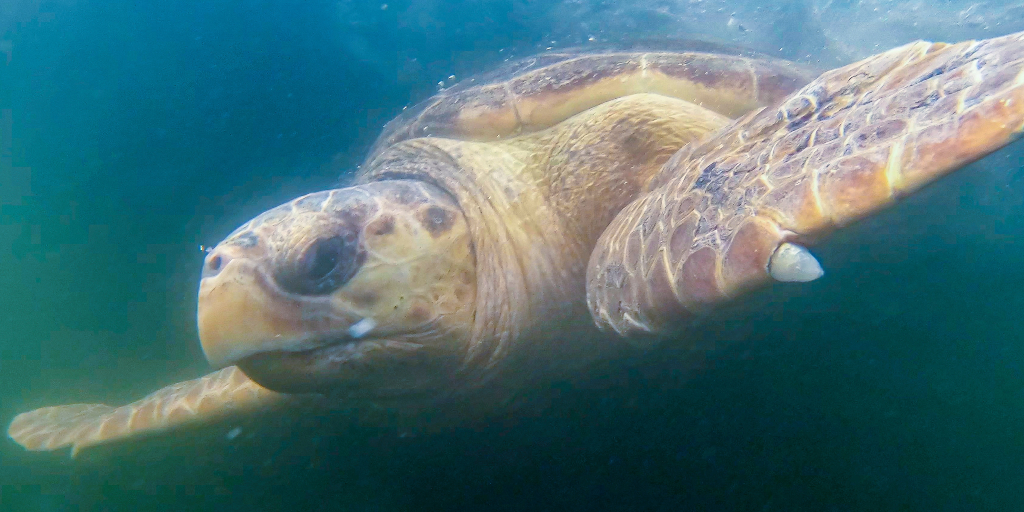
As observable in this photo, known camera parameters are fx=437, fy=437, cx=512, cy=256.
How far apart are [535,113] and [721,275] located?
1578mm

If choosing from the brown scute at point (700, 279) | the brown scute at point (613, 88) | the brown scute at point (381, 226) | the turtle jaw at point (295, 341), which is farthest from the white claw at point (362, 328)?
→ the brown scute at point (613, 88)

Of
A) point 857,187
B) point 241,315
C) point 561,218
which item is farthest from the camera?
point 561,218

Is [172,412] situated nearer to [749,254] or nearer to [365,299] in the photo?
[365,299]

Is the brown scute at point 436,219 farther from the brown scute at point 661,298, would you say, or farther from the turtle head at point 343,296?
the brown scute at point 661,298

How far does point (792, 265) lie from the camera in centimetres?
85

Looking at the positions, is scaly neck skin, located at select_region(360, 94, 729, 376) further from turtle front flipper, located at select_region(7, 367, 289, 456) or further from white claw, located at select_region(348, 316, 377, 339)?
turtle front flipper, located at select_region(7, 367, 289, 456)

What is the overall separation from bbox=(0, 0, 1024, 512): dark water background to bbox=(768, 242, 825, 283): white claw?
394mm

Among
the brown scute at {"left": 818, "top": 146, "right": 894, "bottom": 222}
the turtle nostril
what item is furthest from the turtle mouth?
the brown scute at {"left": 818, "top": 146, "right": 894, "bottom": 222}

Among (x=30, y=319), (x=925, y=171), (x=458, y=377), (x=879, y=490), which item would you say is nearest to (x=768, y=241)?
(x=925, y=171)

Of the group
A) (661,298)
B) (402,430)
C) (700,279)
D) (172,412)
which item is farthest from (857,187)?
(172,412)

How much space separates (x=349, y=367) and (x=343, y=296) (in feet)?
0.88

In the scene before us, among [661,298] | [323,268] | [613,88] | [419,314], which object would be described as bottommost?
[661,298]

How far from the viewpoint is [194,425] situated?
2.25 meters

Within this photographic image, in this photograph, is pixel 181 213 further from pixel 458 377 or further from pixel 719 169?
pixel 719 169
